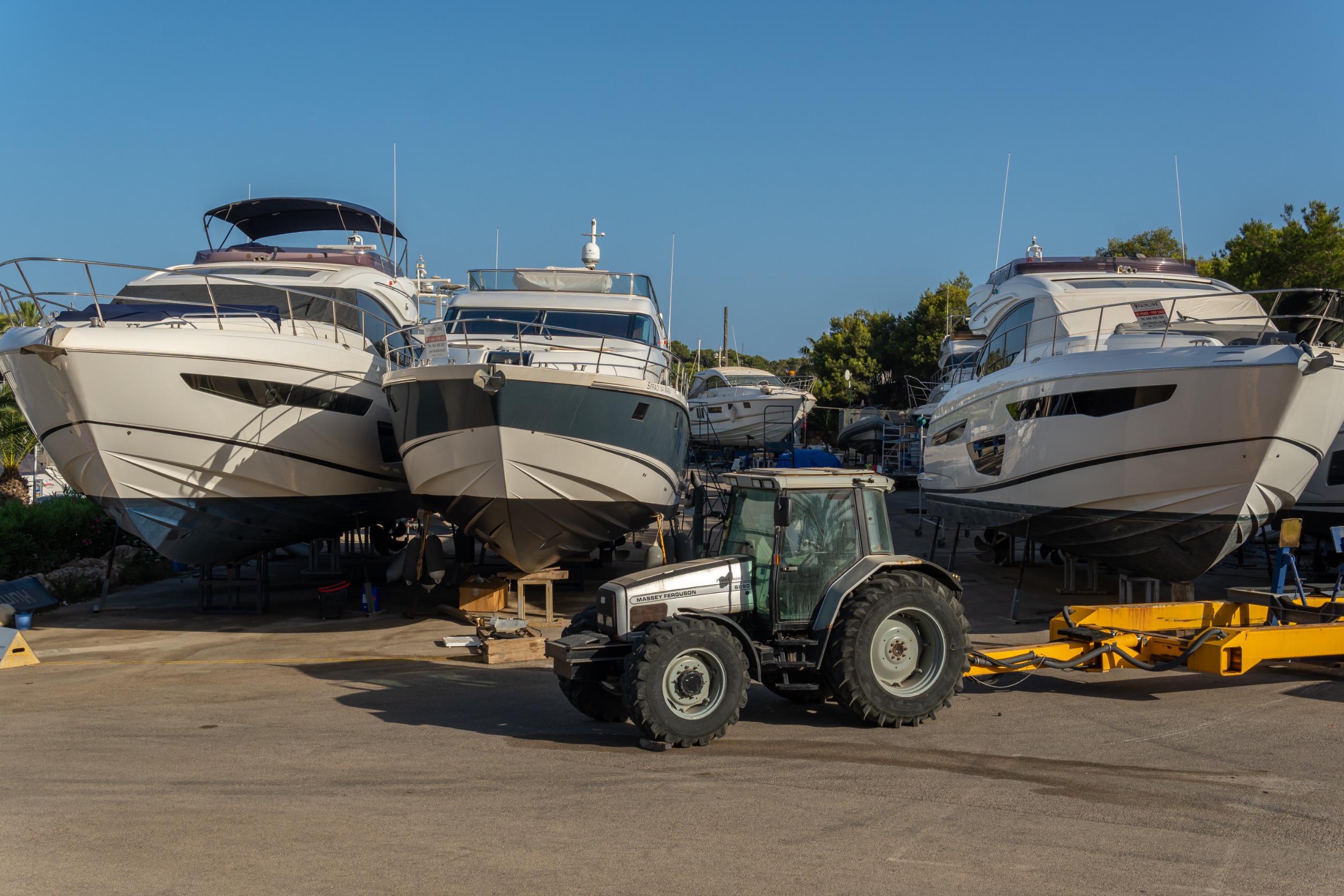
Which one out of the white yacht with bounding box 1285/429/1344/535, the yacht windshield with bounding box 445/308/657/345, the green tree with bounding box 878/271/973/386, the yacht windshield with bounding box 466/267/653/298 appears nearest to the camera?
the yacht windshield with bounding box 445/308/657/345

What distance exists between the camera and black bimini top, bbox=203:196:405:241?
15281mm

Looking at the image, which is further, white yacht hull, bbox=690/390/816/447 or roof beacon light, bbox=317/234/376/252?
white yacht hull, bbox=690/390/816/447

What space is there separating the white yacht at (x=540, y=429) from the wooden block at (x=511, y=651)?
1.45 meters

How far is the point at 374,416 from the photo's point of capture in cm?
1221

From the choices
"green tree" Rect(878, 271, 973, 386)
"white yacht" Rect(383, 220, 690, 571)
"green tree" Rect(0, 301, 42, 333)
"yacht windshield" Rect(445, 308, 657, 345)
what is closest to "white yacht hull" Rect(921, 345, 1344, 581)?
"white yacht" Rect(383, 220, 690, 571)

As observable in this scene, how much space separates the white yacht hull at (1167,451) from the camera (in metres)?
8.54

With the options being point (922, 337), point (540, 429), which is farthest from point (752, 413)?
point (540, 429)

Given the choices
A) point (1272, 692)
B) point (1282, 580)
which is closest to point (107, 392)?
point (1272, 692)

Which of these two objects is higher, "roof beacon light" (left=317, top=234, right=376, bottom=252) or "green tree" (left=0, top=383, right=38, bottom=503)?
"roof beacon light" (left=317, top=234, right=376, bottom=252)

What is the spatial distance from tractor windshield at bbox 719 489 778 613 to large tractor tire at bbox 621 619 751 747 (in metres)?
0.47

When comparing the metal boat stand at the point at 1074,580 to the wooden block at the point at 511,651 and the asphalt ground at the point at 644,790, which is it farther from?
the wooden block at the point at 511,651

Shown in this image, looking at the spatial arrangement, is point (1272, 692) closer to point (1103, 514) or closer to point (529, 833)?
point (1103, 514)

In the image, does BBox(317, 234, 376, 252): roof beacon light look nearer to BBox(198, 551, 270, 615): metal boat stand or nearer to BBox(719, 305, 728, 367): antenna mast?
BBox(198, 551, 270, 615): metal boat stand

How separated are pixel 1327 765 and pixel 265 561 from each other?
11.2 m
